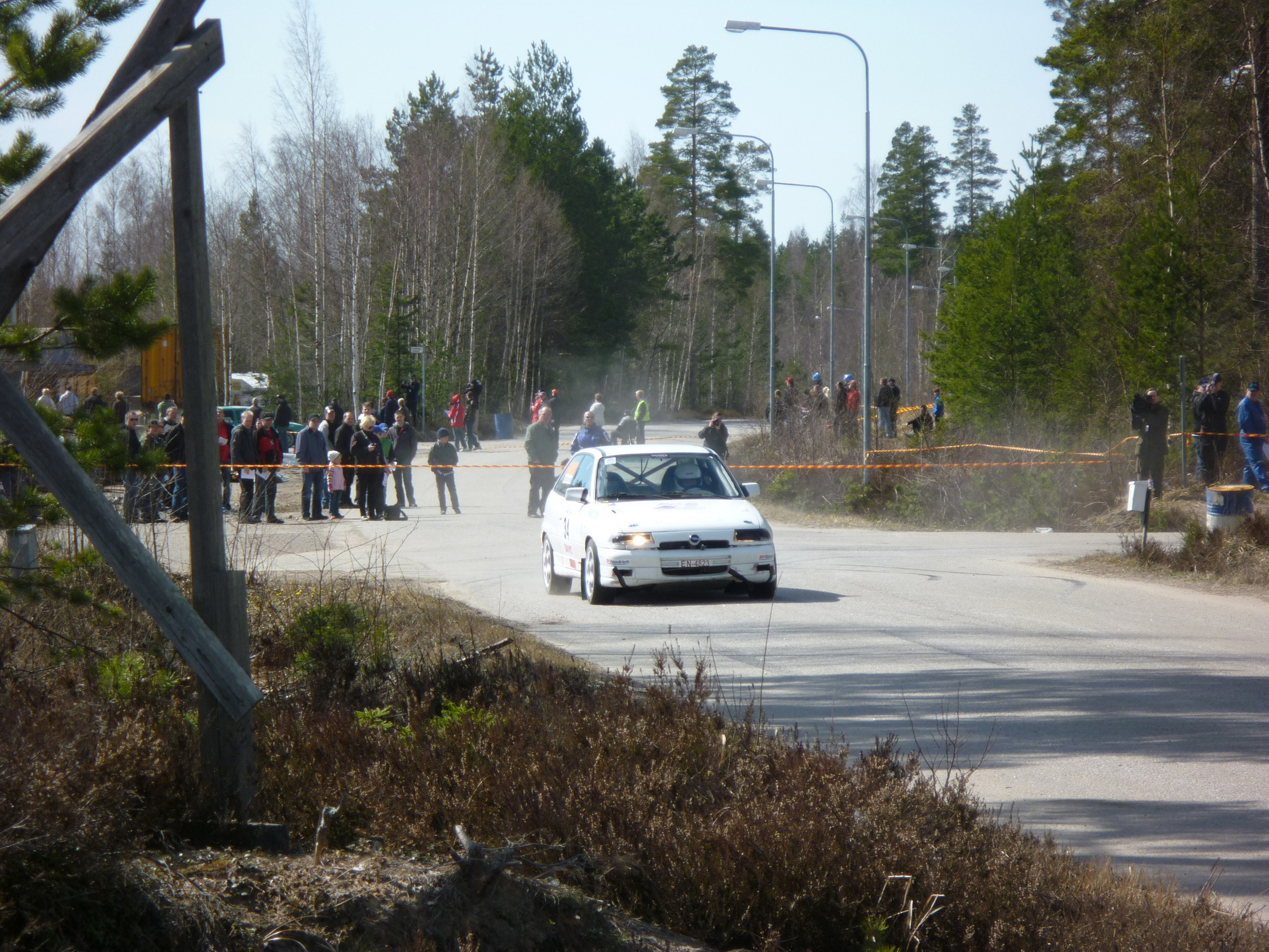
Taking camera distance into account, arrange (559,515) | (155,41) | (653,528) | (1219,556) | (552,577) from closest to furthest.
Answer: (155,41)
(653,528)
(559,515)
(552,577)
(1219,556)

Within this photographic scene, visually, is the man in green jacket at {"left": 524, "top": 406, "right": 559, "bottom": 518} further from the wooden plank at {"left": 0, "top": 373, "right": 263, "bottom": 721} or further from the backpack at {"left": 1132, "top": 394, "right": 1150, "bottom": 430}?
the wooden plank at {"left": 0, "top": 373, "right": 263, "bottom": 721}

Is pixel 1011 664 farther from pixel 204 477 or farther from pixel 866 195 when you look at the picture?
pixel 866 195

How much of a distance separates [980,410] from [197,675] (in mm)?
28221

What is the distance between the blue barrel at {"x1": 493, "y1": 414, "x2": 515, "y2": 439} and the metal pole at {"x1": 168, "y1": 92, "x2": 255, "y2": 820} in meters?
48.4

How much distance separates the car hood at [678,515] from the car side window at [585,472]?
2.30 feet

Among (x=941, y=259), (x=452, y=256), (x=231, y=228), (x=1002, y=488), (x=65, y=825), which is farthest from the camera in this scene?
(x=941, y=259)

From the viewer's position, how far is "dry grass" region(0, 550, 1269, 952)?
3.58 meters

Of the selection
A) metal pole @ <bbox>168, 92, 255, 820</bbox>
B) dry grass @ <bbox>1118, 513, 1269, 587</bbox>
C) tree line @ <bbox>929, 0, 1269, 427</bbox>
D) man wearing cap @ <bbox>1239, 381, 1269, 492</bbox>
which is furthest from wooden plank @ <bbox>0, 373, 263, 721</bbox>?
tree line @ <bbox>929, 0, 1269, 427</bbox>

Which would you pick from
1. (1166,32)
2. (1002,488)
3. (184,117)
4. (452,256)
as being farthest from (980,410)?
(452,256)

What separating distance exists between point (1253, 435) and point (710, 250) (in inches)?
2555

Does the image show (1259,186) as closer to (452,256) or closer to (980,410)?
(980,410)

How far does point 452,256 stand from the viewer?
196 feet

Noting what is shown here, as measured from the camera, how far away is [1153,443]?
22672mm

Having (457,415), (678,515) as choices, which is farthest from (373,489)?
(457,415)
